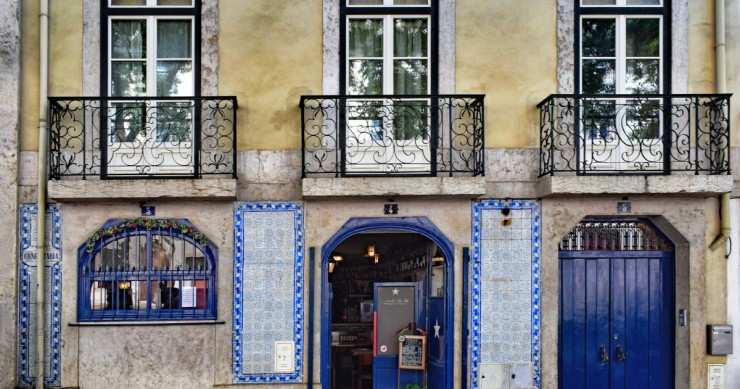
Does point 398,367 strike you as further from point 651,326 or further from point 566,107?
point 566,107

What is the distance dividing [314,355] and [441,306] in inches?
62.7

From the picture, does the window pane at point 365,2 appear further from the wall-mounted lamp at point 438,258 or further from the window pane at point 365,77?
the wall-mounted lamp at point 438,258

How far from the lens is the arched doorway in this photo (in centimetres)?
831

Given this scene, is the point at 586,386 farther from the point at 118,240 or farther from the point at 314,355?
the point at 118,240

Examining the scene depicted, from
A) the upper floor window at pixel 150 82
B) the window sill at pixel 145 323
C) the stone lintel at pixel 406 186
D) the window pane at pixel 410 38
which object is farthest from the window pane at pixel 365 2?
the window sill at pixel 145 323

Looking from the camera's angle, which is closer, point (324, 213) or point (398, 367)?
point (324, 213)

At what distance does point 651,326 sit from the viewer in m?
8.33

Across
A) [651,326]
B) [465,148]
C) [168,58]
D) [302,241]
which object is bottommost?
[651,326]

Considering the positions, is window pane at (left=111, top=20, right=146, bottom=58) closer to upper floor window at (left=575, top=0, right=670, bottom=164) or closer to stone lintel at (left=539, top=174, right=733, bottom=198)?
stone lintel at (left=539, top=174, right=733, bottom=198)

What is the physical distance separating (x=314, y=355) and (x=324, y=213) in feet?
5.31

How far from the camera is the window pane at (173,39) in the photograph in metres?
8.26

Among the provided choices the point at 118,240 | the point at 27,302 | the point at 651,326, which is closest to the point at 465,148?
the point at 651,326

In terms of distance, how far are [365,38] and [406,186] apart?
1.88 m

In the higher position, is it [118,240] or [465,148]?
[465,148]
